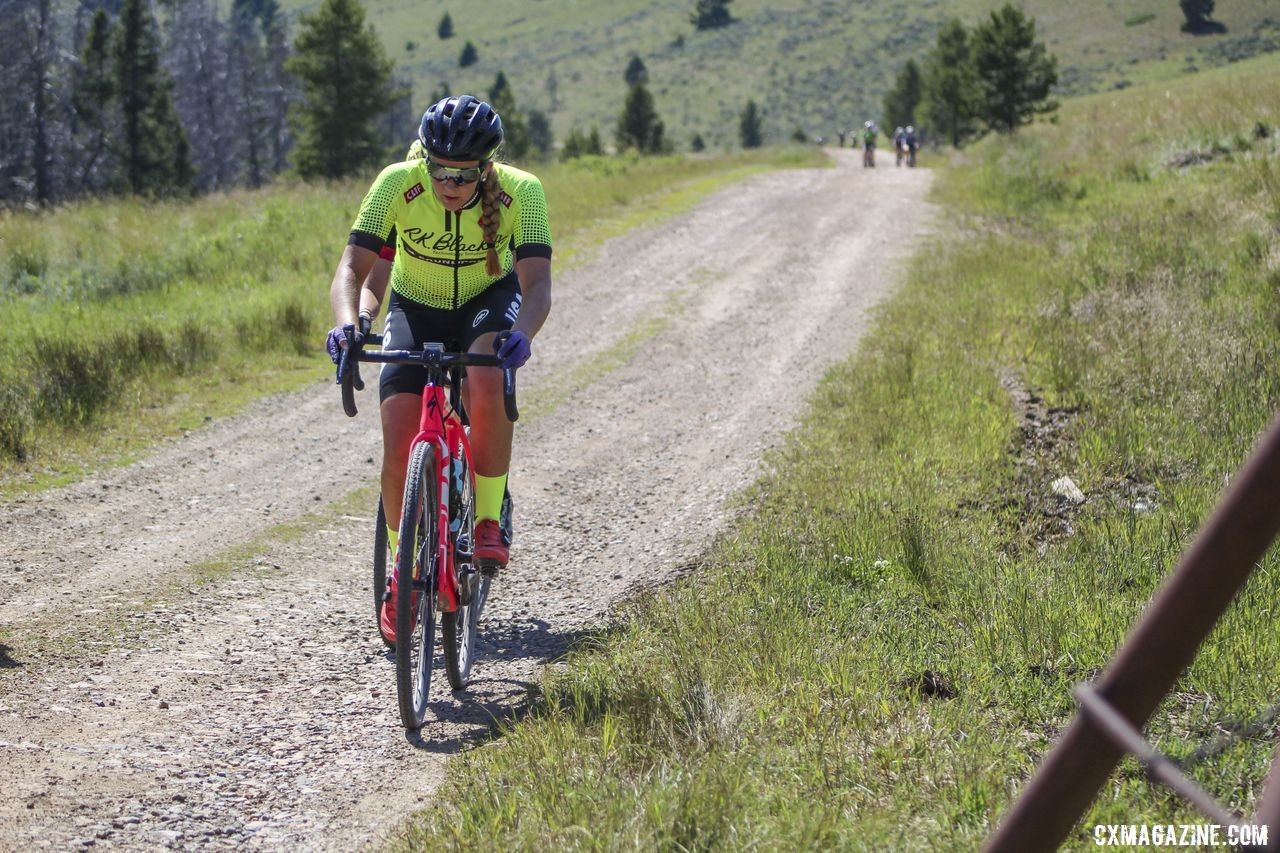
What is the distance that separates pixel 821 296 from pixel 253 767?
1086 cm

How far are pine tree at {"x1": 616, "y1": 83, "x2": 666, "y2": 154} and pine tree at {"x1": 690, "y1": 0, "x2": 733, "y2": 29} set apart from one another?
282ft

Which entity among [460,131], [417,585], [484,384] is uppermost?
[460,131]

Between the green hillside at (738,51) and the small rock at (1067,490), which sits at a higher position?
the green hillside at (738,51)

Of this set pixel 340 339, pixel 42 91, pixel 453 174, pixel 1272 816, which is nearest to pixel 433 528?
pixel 340 339

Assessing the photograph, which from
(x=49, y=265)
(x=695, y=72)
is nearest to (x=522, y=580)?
(x=49, y=265)

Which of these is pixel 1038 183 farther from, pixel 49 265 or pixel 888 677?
pixel 888 677

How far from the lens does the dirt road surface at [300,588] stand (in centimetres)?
370

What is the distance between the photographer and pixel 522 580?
19.7ft

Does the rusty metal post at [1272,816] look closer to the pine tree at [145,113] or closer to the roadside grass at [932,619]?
the roadside grass at [932,619]

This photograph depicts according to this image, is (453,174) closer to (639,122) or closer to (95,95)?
(95,95)

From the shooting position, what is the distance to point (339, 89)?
4844 cm

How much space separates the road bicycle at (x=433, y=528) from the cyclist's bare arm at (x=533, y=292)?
0.26 m

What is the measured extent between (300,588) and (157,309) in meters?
7.55

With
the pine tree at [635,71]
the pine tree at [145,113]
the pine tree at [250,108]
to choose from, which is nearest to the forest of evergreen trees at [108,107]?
the pine tree at [145,113]
